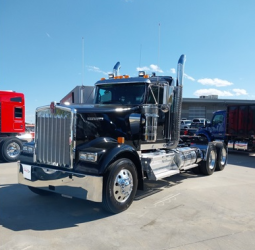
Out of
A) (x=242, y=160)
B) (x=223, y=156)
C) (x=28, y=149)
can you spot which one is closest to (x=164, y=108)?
(x=28, y=149)

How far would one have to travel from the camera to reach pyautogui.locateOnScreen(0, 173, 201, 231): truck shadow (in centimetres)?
411

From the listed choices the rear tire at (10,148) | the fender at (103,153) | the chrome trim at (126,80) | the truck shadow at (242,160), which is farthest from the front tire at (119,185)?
the truck shadow at (242,160)

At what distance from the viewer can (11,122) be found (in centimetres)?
1052

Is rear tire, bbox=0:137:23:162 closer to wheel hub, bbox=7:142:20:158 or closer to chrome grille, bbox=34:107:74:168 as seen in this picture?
wheel hub, bbox=7:142:20:158

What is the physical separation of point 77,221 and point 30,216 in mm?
824

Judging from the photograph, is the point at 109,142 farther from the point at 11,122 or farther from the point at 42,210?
the point at 11,122

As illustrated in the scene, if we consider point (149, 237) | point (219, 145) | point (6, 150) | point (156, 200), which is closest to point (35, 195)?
point (156, 200)

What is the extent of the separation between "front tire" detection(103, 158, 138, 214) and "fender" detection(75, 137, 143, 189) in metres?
0.13

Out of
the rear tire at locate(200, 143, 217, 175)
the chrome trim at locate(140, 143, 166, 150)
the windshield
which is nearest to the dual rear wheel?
the rear tire at locate(200, 143, 217, 175)

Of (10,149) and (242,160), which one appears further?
(242,160)

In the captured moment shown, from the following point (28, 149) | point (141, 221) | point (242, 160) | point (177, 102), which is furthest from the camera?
point (242, 160)

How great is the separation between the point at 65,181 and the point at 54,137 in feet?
2.59

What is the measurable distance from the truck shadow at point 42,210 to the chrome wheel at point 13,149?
3.96 metres

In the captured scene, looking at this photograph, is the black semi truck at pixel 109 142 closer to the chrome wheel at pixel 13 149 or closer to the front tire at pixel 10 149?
the front tire at pixel 10 149
